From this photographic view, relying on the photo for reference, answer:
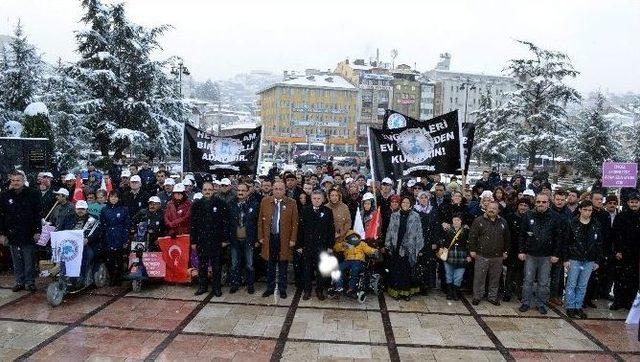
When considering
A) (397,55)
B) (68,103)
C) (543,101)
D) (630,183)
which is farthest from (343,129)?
(630,183)

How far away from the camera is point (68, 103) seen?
24.8 metres

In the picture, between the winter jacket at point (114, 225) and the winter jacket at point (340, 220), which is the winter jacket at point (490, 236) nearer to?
the winter jacket at point (340, 220)

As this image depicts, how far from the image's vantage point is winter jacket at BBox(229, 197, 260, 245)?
8.33 metres

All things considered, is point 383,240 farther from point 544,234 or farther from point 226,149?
point 226,149

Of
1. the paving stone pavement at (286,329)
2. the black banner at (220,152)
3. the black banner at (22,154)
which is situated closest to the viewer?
the paving stone pavement at (286,329)

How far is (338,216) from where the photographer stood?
27.0 feet

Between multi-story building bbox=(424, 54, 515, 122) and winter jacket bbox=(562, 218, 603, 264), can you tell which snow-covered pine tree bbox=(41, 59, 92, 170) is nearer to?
winter jacket bbox=(562, 218, 603, 264)

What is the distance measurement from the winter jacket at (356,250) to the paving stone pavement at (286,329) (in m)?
0.76

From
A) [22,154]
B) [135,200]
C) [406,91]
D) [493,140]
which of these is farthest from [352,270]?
[406,91]

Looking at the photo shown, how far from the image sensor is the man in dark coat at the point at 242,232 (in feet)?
27.4

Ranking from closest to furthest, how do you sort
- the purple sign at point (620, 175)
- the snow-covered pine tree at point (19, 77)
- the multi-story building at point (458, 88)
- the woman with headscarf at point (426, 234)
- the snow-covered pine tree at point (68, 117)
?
1. the woman with headscarf at point (426, 234)
2. the purple sign at point (620, 175)
3. the snow-covered pine tree at point (68, 117)
4. the snow-covered pine tree at point (19, 77)
5. the multi-story building at point (458, 88)

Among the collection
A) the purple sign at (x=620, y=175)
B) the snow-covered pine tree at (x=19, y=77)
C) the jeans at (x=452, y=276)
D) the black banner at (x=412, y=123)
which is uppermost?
the snow-covered pine tree at (x=19, y=77)

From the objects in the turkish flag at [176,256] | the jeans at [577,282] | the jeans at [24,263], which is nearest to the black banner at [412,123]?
the jeans at [577,282]

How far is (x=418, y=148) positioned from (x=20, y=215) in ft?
23.4
